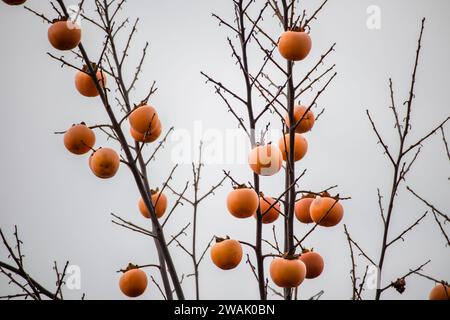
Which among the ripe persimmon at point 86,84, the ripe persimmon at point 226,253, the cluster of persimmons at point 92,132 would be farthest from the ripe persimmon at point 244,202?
the ripe persimmon at point 86,84

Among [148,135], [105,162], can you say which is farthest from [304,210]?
[105,162]

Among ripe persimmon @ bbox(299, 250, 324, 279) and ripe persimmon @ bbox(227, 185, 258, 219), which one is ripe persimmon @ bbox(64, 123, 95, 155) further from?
ripe persimmon @ bbox(299, 250, 324, 279)

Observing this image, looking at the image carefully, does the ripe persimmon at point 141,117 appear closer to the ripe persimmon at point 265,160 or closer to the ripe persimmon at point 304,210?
the ripe persimmon at point 265,160

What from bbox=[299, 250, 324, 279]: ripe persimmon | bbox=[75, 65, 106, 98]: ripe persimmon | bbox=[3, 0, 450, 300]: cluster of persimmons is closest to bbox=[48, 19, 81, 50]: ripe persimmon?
bbox=[3, 0, 450, 300]: cluster of persimmons

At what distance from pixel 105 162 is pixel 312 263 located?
93 cm

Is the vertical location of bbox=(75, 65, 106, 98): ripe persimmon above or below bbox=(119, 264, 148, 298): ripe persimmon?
above

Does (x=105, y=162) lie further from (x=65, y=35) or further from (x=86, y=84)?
(x=65, y=35)

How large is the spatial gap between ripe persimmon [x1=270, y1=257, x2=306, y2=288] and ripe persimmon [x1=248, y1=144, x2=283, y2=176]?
33 centimetres

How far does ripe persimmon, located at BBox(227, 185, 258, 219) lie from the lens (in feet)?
5.65
